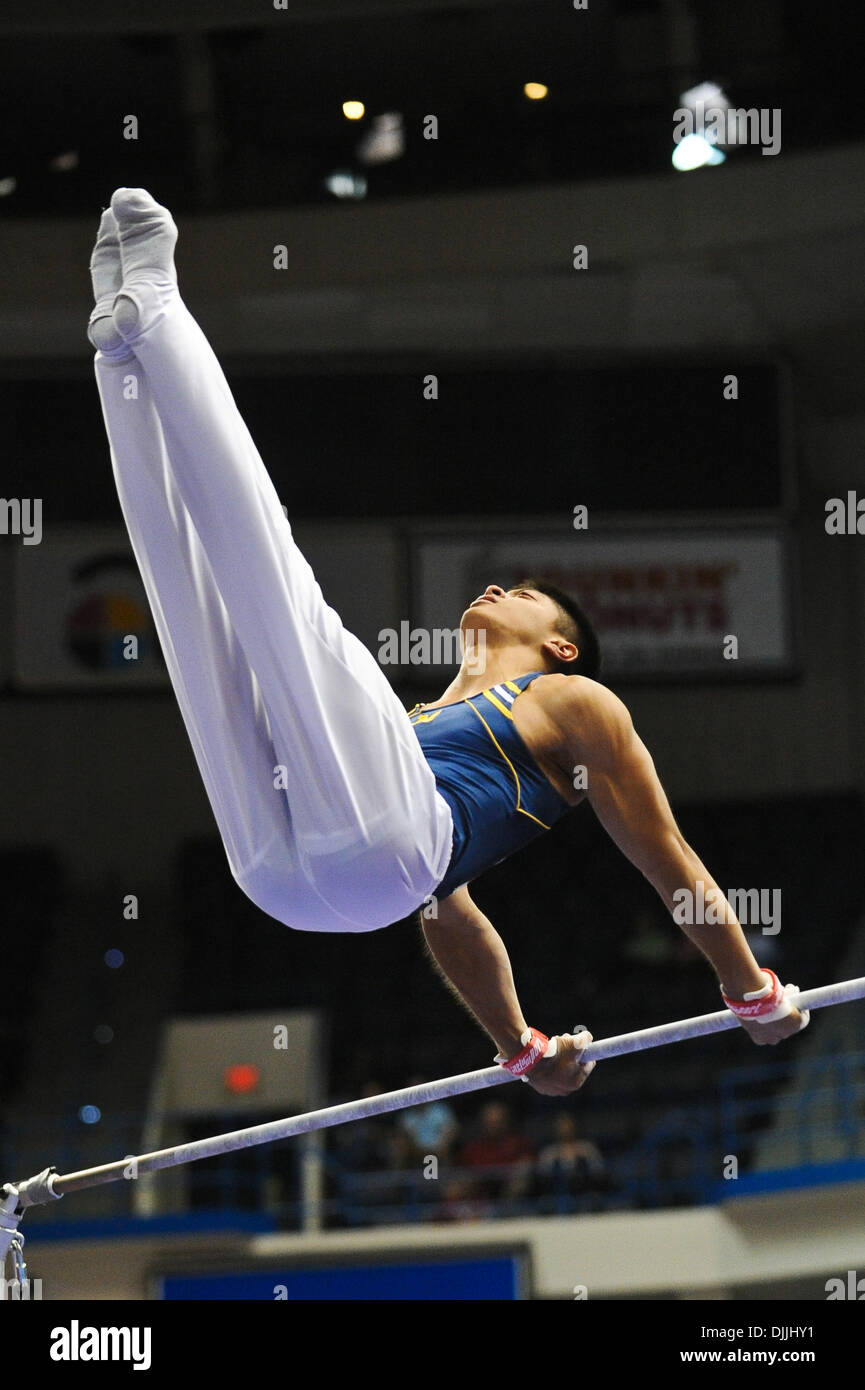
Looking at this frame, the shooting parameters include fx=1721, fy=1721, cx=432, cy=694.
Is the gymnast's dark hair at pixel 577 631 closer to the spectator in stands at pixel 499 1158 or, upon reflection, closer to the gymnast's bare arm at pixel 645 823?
the gymnast's bare arm at pixel 645 823

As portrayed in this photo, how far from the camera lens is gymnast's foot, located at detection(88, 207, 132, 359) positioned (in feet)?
10.5

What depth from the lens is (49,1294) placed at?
7539mm

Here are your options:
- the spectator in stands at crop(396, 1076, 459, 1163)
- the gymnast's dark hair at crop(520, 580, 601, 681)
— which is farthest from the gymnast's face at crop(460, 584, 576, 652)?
the spectator in stands at crop(396, 1076, 459, 1163)

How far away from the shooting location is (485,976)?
3.80 m

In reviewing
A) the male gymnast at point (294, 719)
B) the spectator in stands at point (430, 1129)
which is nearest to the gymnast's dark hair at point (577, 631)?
the male gymnast at point (294, 719)

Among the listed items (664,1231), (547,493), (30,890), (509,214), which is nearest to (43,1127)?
(30,890)

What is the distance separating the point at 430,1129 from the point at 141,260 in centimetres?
574

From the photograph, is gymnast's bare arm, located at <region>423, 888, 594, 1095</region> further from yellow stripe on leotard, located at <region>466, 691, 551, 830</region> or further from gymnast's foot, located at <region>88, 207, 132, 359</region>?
gymnast's foot, located at <region>88, 207, 132, 359</region>

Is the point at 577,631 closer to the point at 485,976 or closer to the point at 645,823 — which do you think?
the point at 645,823

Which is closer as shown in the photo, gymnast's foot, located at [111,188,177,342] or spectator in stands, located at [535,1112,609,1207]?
gymnast's foot, located at [111,188,177,342]

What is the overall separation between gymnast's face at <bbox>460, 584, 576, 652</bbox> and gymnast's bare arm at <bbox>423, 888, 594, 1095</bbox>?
574 mm

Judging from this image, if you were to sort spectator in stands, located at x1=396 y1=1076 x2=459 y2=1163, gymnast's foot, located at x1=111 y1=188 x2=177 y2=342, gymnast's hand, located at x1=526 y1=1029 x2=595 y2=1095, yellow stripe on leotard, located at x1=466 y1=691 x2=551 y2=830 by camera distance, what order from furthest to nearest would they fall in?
spectator in stands, located at x1=396 y1=1076 x2=459 y2=1163 → gymnast's hand, located at x1=526 y1=1029 x2=595 y2=1095 → yellow stripe on leotard, located at x1=466 y1=691 x2=551 y2=830 → gymnast's foot, located at x1=111 y1=188 x2=177 y2=342

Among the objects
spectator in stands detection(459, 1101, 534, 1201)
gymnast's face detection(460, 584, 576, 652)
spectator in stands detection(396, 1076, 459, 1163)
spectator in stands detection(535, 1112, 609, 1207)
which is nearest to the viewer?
gymnast's face detection(460, 584, 576, 652)

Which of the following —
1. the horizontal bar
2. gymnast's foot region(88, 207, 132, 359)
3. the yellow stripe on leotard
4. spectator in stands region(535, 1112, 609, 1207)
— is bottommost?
spectator in stands region(535, 1112, 609, 1207)
